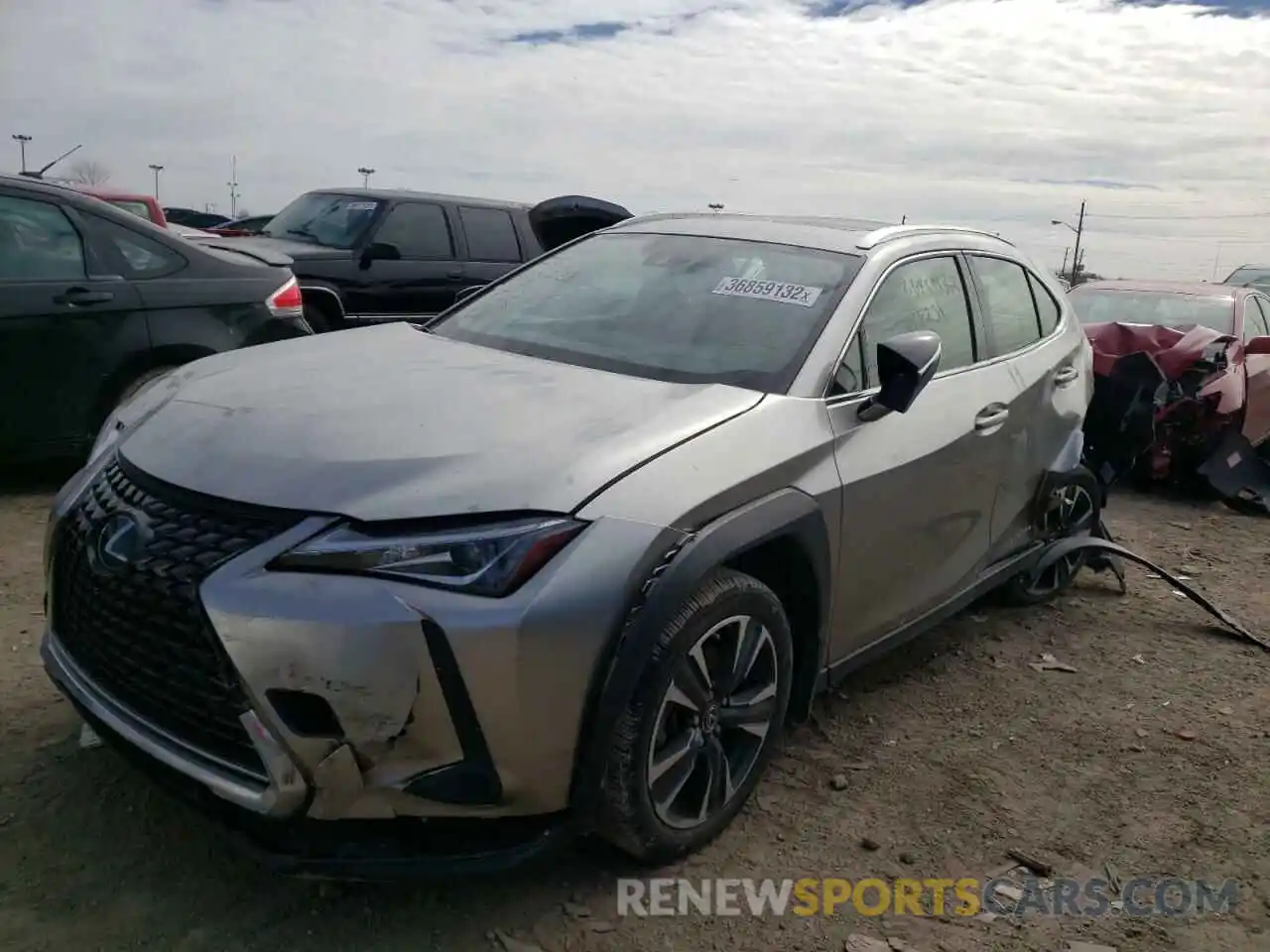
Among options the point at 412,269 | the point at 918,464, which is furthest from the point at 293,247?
the point at 918,464

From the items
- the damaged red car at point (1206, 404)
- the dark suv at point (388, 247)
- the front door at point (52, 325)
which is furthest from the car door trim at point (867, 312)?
the dark suv at point (388, 247)

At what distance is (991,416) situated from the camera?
391 cm

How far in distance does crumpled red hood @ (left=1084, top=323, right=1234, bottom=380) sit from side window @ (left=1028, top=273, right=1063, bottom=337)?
2.73 metres

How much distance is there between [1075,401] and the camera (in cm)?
478

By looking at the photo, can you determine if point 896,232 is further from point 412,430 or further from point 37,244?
point 37,244

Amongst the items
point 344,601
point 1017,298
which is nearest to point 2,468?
point 344,601

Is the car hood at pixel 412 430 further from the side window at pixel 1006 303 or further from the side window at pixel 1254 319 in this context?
the side window at pixel 1254 319

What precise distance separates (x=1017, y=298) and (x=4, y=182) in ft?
15.8

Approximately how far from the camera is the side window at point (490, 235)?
9.68m

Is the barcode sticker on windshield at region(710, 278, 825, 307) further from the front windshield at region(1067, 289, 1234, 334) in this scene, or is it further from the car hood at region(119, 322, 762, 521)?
the front windshield at region(1067, 289, 1234, 334)

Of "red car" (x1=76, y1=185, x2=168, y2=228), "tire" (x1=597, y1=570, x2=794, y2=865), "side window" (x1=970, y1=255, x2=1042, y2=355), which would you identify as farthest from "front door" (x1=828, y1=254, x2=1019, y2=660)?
"red car" (x1=76, y1=185, x2=168, y2=228)

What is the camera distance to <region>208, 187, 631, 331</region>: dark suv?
8719 millimetres

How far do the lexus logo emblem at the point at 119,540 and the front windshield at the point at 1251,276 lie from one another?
17.2m

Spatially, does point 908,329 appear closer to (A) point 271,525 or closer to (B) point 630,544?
(B) point 630,544
